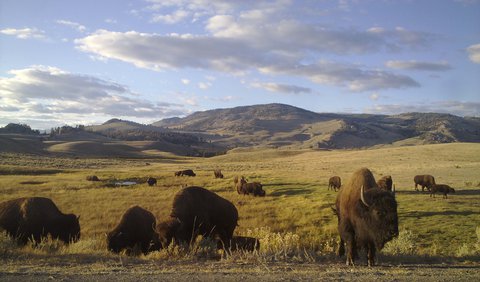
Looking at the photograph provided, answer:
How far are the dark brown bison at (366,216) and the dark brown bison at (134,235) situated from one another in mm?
5305

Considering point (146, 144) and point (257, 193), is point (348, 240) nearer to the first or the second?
point (257, 193)

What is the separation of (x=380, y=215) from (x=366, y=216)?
0.42 m

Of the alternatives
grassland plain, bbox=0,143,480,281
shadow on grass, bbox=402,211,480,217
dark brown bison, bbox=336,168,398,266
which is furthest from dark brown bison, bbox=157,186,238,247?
shadow on grass, bbox=402,211,480,217

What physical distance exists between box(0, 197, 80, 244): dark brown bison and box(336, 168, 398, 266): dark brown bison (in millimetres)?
7686

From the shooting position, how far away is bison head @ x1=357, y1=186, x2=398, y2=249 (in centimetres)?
720

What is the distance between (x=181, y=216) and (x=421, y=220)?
1325cm

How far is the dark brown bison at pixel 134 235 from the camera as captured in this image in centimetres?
1127

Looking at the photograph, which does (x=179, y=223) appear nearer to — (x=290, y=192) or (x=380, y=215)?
(x=380, y=215)

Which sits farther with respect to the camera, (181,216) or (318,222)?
(318,222)

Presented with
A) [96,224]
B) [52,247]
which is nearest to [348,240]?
[52,247]

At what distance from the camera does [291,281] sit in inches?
261

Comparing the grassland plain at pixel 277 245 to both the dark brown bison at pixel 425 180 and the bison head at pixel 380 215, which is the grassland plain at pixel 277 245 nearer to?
the bison head at pixel 380 215

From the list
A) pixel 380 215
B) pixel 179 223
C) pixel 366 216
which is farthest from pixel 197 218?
pixel 380 215

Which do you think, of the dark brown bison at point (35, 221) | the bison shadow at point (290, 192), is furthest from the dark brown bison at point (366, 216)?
the bison shadow at point (290, 192)
